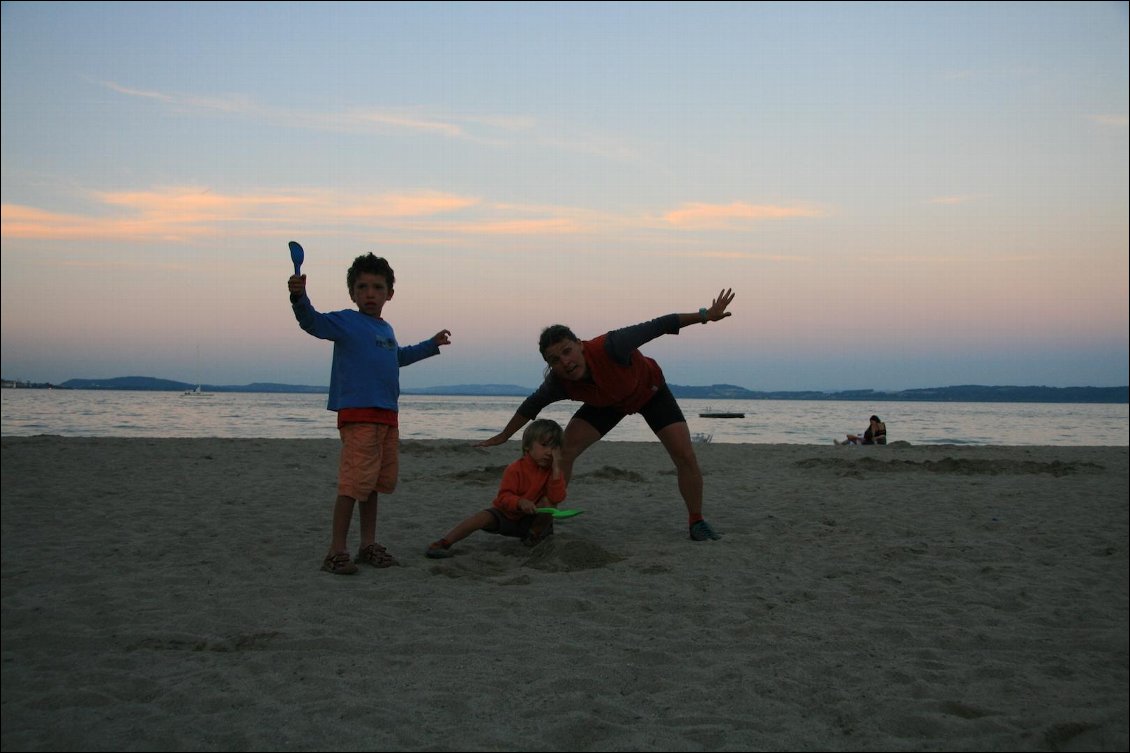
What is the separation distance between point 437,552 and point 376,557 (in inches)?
17.3

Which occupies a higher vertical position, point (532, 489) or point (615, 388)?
point (615, 388)

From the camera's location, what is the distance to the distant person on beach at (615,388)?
4.89m

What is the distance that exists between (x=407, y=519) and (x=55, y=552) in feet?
8.39

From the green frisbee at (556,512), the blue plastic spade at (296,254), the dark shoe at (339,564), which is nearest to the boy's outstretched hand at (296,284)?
the blue plastic spade at (296,254)

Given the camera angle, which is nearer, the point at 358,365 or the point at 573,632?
the point at 573,632

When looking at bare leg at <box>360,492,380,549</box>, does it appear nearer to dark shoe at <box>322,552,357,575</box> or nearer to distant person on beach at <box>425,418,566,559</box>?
dark shoe at <box>322,552,357,575</box>

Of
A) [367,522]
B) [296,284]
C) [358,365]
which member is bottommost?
[367,522]

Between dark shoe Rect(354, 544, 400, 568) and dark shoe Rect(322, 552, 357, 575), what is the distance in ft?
0.61

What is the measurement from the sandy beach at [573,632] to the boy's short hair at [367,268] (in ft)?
5.99

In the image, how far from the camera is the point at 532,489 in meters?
5.36

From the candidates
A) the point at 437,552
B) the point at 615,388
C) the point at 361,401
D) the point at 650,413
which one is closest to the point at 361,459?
the point at 361,401

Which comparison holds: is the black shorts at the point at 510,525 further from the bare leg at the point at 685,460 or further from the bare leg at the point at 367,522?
the bare leg at the point at 685,460

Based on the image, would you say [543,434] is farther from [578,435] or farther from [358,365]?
[358,365]

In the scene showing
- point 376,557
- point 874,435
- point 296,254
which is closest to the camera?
point 296,254
